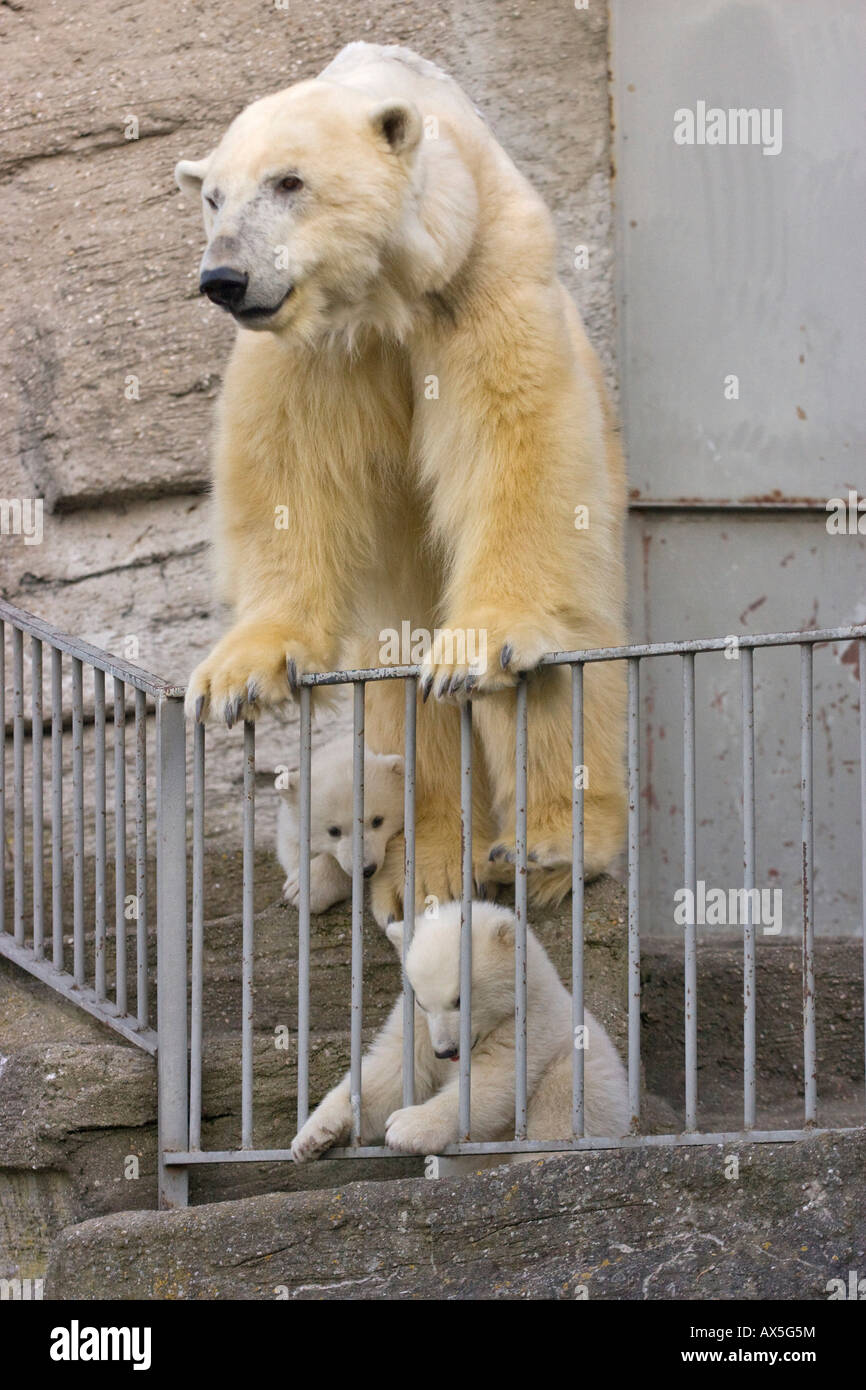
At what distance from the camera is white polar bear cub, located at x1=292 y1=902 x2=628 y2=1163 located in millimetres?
3578

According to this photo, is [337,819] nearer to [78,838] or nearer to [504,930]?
[78,838]

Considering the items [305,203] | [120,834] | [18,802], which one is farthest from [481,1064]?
[305,203]

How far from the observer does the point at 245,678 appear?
3.89 meters

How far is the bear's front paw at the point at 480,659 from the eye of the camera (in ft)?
12.1

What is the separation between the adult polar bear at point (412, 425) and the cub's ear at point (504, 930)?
1.65ft

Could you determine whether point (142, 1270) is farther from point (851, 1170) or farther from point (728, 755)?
point (728, 755)

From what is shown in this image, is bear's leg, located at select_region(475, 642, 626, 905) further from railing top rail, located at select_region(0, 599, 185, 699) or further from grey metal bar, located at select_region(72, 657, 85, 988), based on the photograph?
grey metal bar, located at select_region(72, 657, 85, 988)

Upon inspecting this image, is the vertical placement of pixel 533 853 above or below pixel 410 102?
below

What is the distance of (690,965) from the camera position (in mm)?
3283

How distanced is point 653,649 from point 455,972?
850mm

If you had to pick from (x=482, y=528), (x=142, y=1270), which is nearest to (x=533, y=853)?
(x=482, y=528)

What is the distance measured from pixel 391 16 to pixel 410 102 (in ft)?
8.28

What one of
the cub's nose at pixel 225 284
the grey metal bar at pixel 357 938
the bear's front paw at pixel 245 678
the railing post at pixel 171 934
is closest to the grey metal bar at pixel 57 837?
the railing post at pixel 171 934

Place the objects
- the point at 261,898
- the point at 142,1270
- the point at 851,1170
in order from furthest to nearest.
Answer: the point at 261,898 → the point at 142,1270 → the point at 851,1170
